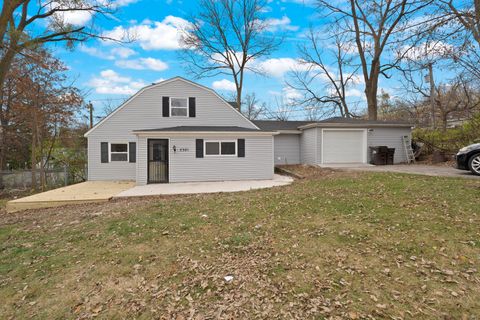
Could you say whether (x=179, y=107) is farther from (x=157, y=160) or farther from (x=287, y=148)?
(x=287, y=148)

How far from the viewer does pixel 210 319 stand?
2572 millimetres

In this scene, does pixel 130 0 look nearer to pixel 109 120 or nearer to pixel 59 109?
pixel 109 120

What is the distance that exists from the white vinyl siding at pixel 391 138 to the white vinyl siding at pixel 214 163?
684 cm

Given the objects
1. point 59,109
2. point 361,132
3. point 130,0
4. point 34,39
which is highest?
point 130,0

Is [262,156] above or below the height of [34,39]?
below

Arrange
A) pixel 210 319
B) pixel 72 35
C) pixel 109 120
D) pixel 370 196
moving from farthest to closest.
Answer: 1. pixel 109 120
2. pixel 72 35
3. pixel 370 196
4. pixel 210 319

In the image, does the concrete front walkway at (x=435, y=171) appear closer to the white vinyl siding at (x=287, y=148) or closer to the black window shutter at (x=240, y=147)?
the white vinyl siding at (x=287, y=148)

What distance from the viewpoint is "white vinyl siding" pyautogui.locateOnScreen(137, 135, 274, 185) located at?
11521 mm

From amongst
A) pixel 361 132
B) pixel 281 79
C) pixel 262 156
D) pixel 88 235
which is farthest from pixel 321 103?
pixel 88 235

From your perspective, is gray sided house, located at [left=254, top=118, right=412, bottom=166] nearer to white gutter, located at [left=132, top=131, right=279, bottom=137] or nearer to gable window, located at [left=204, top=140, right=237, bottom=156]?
white gutter, located at [left=132, top=131, right=279, bottom=137]

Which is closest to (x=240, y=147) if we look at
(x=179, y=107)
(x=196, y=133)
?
(x=196, y=133)

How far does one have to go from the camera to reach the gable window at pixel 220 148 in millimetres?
11875

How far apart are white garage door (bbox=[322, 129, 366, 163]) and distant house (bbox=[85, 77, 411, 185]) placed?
0.8 inches

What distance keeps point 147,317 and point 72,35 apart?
11642 millimetres
